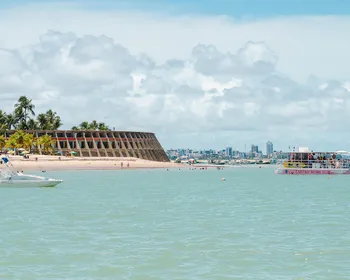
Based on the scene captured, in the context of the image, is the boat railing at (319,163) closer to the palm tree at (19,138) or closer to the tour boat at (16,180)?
the tour boat at (16,180)

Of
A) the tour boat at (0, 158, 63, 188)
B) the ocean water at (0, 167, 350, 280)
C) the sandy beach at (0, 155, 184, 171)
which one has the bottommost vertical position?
the ocean water at (0, 167, 350, 280)

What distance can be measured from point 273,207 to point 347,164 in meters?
80.2

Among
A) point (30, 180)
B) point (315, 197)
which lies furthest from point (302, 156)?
point (30, 180)

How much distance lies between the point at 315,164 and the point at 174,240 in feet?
327

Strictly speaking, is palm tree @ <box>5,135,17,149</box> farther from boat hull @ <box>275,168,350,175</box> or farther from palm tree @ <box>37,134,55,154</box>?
boat hull @ <box>275,168,350,175</box>

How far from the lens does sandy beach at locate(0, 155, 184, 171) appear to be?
6040 inches

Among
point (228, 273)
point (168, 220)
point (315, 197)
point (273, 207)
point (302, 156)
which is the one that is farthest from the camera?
point (302, 156)

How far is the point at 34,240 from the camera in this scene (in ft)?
115

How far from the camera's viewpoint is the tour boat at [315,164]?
129625 millimetres

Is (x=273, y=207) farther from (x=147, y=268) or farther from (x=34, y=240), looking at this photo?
(x=147, y=268)

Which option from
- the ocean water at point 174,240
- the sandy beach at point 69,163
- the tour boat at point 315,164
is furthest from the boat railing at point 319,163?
the ocean water at point 174,240

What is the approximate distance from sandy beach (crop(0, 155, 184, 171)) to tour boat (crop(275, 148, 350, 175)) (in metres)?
58.8

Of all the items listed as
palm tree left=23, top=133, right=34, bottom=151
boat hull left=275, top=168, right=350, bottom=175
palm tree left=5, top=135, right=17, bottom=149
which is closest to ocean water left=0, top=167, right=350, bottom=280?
boat hull left=275, top=168, right=350, bottom=175

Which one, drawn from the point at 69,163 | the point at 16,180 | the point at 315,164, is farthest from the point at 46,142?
the point at 16,180
